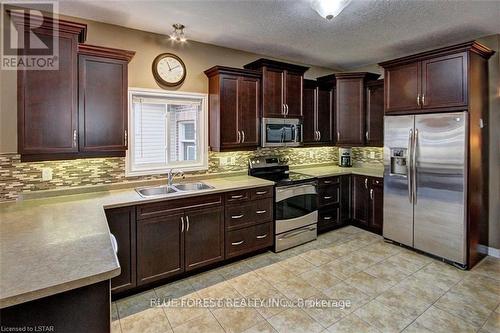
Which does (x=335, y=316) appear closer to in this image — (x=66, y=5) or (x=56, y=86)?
(x=56, y=86)

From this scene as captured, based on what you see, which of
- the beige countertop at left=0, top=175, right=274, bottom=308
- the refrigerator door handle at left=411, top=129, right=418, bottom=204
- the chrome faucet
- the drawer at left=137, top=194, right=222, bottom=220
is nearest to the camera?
the beige countertop at left=0, top=175, right=274, bottom=308

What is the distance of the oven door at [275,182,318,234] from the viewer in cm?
351

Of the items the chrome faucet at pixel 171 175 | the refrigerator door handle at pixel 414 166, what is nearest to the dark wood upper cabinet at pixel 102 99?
the chrome faucet at pixel 171 175

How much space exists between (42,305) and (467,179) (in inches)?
147

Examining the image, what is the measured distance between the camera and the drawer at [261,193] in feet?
10.7

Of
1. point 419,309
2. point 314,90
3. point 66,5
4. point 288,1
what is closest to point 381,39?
point 314,90

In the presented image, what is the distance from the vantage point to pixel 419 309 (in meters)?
2.35

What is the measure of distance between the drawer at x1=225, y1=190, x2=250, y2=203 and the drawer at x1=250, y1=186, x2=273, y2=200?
74 mm

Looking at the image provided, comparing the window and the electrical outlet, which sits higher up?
the window

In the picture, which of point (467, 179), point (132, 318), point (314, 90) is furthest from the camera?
point (314, 90)

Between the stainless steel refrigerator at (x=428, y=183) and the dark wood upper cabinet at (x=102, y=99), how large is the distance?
10.7ft

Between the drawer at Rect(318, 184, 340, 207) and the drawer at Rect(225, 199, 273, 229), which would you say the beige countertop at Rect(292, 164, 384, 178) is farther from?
the drawer at Rect(225, 199, 273, 229)

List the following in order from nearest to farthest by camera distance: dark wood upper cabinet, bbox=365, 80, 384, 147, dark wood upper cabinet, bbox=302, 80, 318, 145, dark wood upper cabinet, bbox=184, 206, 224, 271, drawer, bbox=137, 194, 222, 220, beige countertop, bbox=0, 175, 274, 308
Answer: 1. beige countertop, bbox=0, 175, 274, 308
2. drawer, bbox=137, 194, 222, 220
3. dark wood upper cabinet, bbox=184, 206, 224, 271
4. dark wood upper cabinet, bbox=365, 80, 384, 147
5. dark wood upper cabinet, bbox=302, 80, 318, 145

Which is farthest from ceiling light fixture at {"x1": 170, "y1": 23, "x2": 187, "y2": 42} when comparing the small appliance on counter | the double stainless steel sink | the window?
the small appliance on counter
